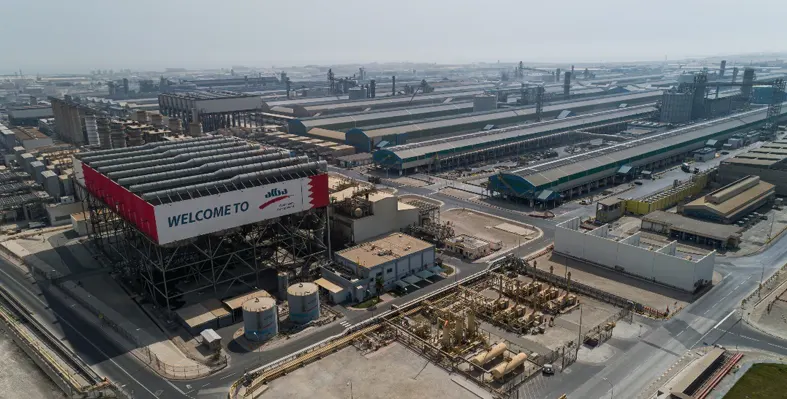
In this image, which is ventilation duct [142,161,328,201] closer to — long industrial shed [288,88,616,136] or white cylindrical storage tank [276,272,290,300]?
white cylindrical storage tank [276,272,290,300]

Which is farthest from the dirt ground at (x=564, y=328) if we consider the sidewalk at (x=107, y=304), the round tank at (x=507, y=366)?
the sidewalk at (x=107, y=304)

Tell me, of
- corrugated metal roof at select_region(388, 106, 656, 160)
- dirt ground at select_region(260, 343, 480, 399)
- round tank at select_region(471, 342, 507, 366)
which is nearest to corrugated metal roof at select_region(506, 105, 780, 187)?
corrugated metal roof at select_region(388, 106, 656, 160)

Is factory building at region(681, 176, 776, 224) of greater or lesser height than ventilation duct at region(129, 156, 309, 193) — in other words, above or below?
below

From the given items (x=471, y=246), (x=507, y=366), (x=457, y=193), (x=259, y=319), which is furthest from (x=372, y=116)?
(x=507, y=366)

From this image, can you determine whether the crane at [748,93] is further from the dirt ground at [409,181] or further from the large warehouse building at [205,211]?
the large warehouse building at [205,211]

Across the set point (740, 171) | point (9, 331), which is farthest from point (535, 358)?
point (740, 171)
